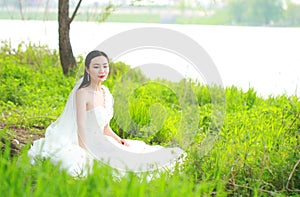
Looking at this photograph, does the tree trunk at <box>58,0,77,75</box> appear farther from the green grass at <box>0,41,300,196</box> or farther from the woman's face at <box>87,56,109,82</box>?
the woman's face at <box>87,56,109,82</box>

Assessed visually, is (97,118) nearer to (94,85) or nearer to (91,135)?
(91,135)

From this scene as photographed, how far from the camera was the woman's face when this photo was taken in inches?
146

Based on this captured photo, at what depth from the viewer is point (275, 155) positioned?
3457mm

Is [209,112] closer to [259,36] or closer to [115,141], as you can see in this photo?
[115,141]

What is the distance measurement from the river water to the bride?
1.90 meters

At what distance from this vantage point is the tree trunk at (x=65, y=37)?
6699mm

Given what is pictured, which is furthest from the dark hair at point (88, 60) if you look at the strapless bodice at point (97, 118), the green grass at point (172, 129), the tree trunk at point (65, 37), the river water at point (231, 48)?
the tree trunk at point (65, 37)

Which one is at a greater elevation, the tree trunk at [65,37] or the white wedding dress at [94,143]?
the tree trunk at [65,37]

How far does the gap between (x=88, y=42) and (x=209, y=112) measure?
3.28 m

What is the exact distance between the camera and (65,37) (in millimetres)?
6797

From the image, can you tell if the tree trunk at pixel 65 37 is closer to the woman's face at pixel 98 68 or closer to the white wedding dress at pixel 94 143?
the white wedding dress at pixel 94 143

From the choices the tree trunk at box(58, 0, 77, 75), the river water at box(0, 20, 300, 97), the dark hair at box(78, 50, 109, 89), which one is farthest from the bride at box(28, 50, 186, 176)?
the tree trunk at box(58, 0, 77, 75)

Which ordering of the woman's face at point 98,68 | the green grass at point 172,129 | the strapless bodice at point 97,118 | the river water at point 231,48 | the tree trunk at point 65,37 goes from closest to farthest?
the green grass at point 172,129, the woman's face at point 98,68, the strapless bodice at point 97,118, the tree trunk at point 65,37, the river water at point 231,48

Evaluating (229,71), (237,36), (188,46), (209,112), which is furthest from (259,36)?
(188,46)
